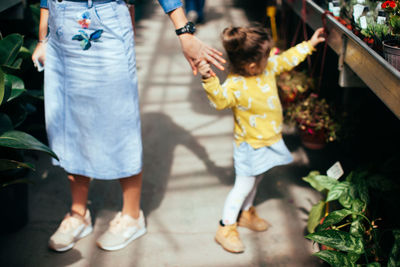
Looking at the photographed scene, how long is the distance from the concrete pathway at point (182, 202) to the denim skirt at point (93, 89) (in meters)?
0.47

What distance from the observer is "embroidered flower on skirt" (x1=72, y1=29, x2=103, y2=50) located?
1902 millimetres

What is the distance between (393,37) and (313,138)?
1.25 meters

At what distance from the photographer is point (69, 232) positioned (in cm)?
229

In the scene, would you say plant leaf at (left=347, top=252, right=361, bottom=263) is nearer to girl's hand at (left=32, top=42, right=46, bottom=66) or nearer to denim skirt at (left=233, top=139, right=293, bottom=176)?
denim skirt at (left=233, top=139, right=293, bottom=176)

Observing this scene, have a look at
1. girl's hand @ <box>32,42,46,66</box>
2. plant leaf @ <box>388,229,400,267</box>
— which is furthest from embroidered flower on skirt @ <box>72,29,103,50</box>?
plant leaf @ <box>388,229,400,267</box>

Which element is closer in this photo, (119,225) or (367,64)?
(367,64)

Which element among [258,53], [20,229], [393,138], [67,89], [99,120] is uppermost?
[258,53]

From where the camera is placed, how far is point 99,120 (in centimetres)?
206

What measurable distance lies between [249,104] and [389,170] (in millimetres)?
803

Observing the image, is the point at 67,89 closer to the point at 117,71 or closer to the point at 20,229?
the point at 117,71

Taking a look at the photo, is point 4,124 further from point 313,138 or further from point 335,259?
point 313,138

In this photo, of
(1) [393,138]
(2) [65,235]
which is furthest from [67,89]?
(1) [393,138]

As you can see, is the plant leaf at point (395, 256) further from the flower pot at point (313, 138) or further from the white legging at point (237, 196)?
the flower pot at point (313, 138)

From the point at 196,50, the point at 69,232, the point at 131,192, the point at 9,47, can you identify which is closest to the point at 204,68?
the point at 196,50
